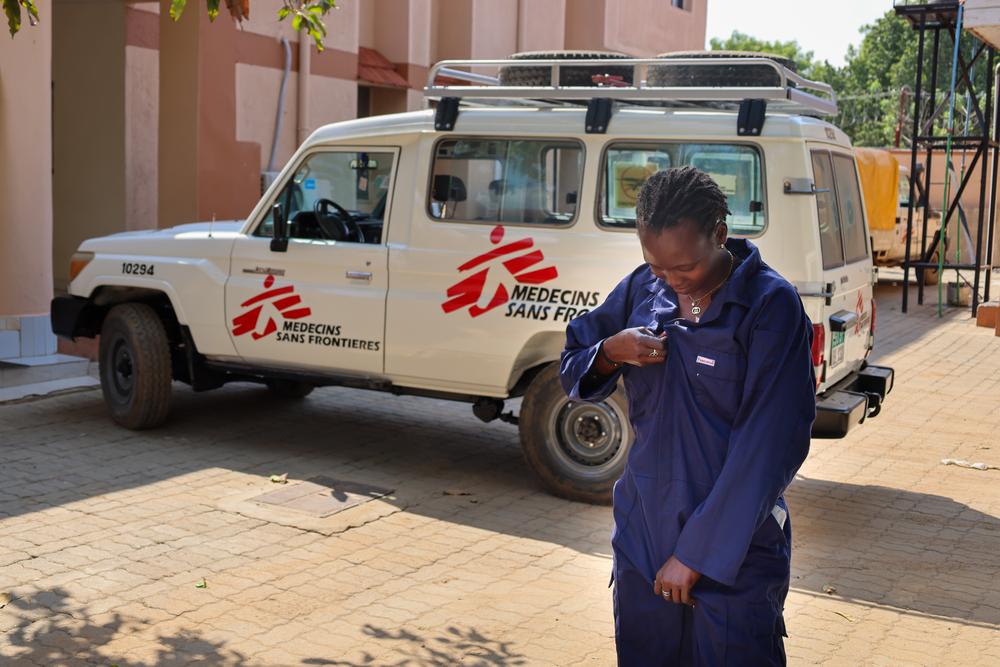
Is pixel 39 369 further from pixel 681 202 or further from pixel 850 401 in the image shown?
pixel 681 202

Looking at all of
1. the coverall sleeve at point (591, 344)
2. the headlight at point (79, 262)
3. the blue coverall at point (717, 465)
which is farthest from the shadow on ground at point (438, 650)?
the headlight at point (79, 262)

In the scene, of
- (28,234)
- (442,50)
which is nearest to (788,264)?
(28,234)

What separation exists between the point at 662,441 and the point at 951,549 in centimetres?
403

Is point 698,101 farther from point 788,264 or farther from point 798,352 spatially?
point 798,352

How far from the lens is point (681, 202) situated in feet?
9.28

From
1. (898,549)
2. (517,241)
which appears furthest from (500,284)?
(898,549)

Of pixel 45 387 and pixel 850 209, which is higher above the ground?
pixel 850 209

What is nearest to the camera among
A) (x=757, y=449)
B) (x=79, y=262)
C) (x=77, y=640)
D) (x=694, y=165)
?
(x=757, y=449)

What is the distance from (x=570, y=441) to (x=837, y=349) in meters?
1.58

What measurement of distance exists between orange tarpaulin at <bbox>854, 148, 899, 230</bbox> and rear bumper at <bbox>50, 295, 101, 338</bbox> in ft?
47.9

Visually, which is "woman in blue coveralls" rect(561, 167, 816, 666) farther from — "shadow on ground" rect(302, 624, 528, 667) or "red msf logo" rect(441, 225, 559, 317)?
"red msf logo" rect(441, 225, 559, 317)

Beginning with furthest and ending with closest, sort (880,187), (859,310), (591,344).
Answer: (880,187)
(859,310)
(591,344)

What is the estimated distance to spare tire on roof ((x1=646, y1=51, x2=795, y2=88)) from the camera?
22.4 feet

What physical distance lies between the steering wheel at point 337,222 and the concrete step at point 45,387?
3.24 m
